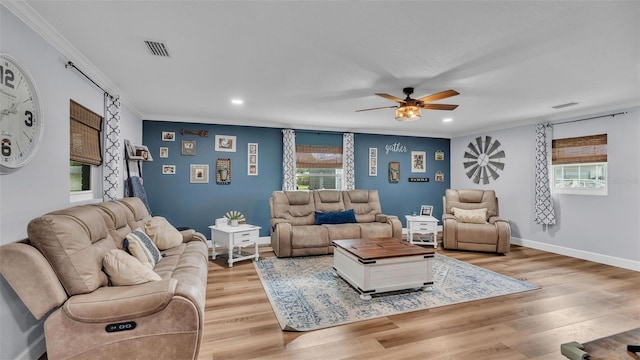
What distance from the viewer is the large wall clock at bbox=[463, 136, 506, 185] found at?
20.1 ft

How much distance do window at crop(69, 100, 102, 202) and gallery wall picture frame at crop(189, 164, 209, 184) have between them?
1973 mm

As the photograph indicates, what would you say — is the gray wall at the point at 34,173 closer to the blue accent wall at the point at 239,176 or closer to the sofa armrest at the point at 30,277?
the sofa armrest at the point at 30,277

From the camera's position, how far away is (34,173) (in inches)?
81.9

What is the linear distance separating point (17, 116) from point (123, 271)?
3.92ft

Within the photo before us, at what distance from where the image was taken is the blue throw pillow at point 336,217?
16.6 feet

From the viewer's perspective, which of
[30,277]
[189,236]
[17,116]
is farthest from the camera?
[189,236]

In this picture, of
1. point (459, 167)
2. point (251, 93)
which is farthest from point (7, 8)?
point (459, 167)

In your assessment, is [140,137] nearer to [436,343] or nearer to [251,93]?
[251,93]

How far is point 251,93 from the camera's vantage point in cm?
379

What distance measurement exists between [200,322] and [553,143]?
612cm

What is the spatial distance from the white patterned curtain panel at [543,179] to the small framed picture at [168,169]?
6509 millimetres

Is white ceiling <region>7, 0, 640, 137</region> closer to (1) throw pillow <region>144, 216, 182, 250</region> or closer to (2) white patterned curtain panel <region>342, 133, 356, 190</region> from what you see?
(1) throw pillow <region>144, 216, 182, 250</region>

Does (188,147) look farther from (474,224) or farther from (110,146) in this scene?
(474,224)

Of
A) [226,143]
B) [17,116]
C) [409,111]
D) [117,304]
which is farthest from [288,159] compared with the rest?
[117,304]
